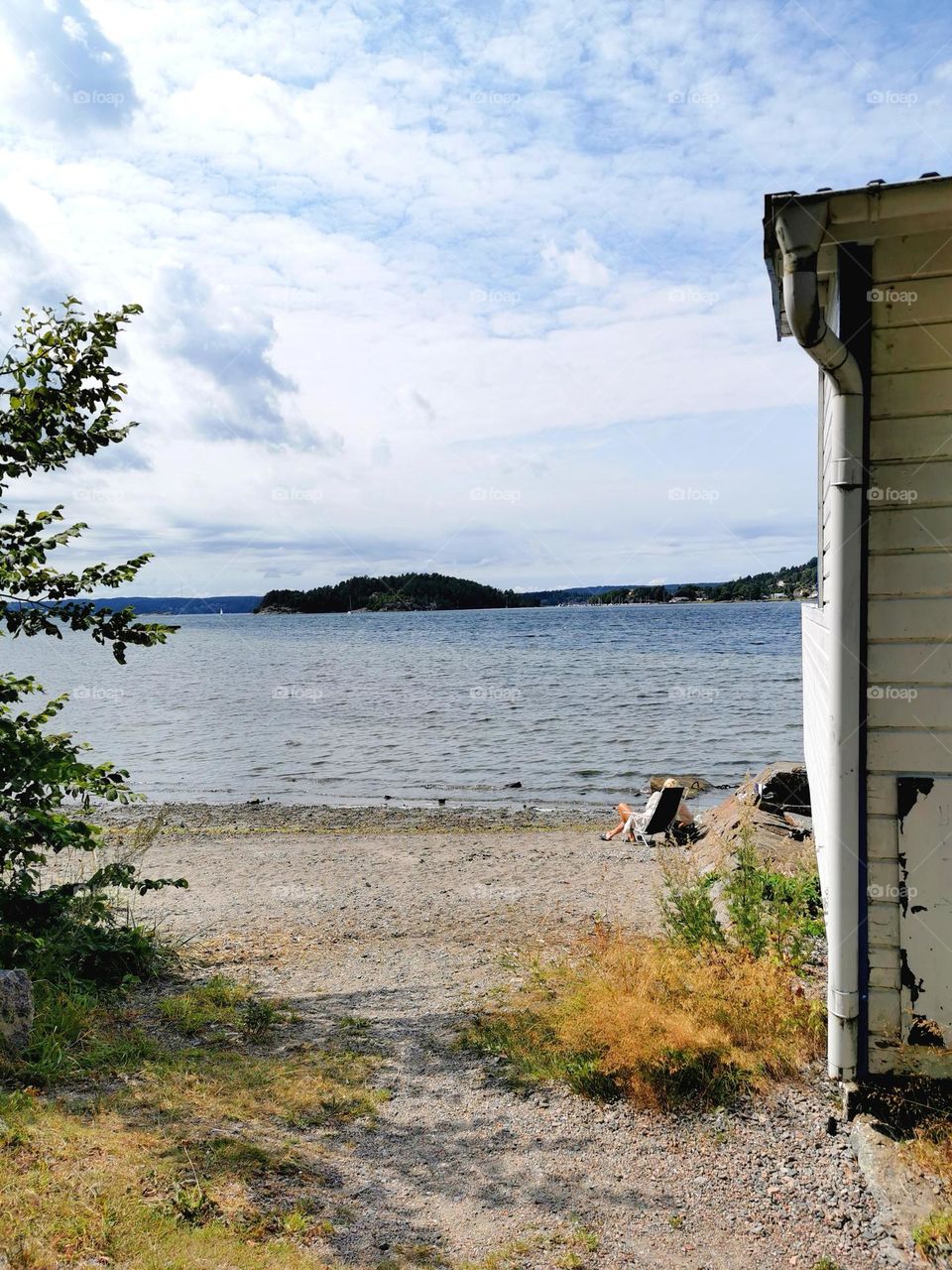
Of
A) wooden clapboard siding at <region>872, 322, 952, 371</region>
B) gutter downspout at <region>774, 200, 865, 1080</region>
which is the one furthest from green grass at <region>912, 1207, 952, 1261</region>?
wooden clapboard siding at <region>872, 322, 952, 371</region>

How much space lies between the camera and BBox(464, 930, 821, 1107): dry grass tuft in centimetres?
519

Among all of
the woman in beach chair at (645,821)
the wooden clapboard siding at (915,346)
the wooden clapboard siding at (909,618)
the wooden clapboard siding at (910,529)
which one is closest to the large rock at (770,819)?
the woman in beach chair at (645,821)

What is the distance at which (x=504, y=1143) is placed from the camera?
15.8 ft

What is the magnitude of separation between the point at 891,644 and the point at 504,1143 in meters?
3.60

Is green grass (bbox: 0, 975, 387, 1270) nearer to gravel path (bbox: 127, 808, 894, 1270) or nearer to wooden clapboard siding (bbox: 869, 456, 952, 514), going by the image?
gravel path (bbox: 127, 808, 894, 1270)

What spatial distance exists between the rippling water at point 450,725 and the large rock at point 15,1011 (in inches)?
621

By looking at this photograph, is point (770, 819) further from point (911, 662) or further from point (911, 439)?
point (911, 439)

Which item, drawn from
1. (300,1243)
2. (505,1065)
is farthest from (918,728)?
(300,1243)

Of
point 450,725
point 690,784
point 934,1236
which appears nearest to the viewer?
point 934,1236

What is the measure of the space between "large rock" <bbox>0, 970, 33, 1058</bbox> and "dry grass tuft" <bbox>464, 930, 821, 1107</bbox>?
9.84 feet

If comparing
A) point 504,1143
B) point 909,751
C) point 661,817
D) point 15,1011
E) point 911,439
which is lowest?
point 661,817

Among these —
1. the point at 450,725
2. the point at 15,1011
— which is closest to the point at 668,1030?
the point at 15,1011

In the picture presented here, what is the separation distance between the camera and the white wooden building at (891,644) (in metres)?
4.55

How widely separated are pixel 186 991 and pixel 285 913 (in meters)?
3.22
